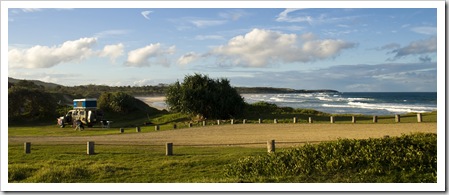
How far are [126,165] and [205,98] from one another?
73.0 feet

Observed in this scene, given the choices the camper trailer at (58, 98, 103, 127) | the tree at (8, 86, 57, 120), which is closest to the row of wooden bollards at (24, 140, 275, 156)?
the camper trailer at (58, 98, 103, 127)

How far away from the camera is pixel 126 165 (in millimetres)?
13406

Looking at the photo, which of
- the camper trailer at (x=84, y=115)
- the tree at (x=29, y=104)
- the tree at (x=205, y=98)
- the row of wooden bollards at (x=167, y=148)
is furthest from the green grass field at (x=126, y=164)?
the tree at (x=29, y=104)

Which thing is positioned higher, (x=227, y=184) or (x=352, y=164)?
(x=352, y=164)

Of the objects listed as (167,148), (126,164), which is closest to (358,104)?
(167,148)

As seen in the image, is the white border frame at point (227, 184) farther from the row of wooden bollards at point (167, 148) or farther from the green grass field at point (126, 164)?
the row of wooden bollards at point (167, 148)

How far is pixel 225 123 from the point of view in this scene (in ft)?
102

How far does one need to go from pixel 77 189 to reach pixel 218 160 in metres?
4.81

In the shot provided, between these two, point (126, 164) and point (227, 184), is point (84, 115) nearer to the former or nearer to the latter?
point (126, 164)

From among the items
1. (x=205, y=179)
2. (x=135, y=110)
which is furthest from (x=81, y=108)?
(x=205, y=179)

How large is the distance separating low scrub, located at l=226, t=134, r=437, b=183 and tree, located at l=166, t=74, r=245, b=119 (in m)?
23.4

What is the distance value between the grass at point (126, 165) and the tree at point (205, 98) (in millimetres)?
18045

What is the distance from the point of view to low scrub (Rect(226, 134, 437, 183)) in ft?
34.2

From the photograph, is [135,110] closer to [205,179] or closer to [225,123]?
[225,123]
